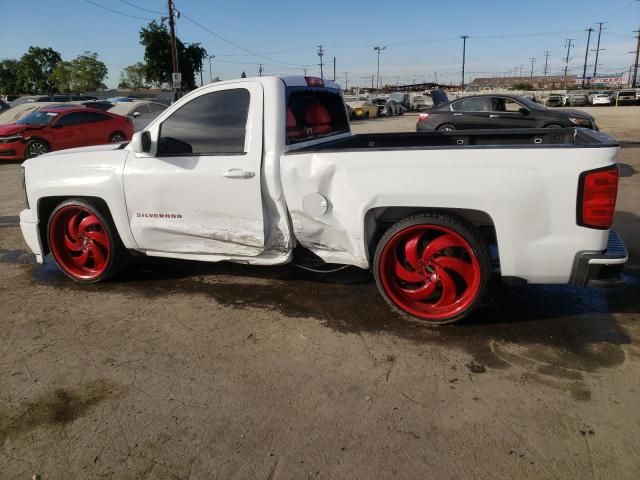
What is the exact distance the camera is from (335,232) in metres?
3.64

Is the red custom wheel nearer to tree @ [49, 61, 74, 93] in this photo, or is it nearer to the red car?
the red car

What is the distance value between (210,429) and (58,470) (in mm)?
699

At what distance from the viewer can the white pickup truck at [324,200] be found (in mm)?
3049

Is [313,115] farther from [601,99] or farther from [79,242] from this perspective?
[601,99]

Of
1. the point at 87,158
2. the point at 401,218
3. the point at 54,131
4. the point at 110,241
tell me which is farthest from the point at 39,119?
the point at 401,218

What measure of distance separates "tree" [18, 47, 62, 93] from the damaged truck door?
81.2 m

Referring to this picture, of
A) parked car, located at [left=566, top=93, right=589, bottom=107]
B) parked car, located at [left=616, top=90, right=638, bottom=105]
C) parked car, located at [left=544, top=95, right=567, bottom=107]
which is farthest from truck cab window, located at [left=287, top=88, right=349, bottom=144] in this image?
parked car, located at [left=616, top=90, right=638, bottom=105]

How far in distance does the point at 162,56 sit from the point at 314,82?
50.2 meters

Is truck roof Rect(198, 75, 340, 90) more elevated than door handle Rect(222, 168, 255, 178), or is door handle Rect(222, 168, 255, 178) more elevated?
truck roof Rect(198, 75, 340, 90)

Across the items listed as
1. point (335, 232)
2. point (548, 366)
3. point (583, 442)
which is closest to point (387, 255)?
point (335, 232)

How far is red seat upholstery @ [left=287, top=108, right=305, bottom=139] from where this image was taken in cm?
389

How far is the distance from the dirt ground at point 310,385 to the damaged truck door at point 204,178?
0.57 m

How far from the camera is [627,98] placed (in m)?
45.7

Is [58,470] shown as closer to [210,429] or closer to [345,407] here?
[210,429]
